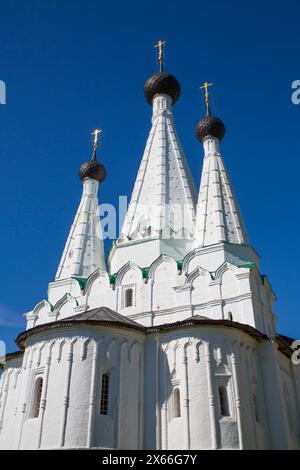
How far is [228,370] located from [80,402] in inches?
170

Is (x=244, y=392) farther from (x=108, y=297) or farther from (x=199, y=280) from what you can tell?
(x=108, y=297)

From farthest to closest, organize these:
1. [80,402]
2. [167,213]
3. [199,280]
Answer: [167,213], [199,280], [80,402]

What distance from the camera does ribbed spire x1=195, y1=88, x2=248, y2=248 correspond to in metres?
17.5

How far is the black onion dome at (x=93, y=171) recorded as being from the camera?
79.9 ft

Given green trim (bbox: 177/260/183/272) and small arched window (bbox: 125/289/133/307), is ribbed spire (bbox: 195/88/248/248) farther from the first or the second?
small arched window (bbox: 125/289/133/307)

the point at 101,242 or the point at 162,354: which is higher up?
the point at 101,242

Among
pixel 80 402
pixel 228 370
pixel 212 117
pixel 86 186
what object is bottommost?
pixel 80 402

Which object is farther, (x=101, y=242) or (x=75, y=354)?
(x=101, y=242)

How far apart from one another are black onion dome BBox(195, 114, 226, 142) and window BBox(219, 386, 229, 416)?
1317 cm

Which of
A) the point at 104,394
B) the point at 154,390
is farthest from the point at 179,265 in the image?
the point at 104,394

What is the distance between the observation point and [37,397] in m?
12.8

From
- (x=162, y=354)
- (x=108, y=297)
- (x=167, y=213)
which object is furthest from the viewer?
(x=167, y=213)

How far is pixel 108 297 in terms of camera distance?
17.3 m
